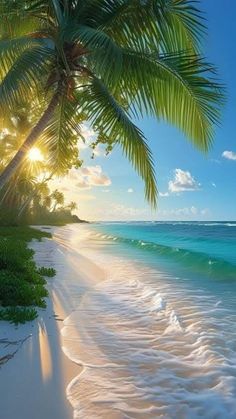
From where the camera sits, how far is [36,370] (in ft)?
13.4

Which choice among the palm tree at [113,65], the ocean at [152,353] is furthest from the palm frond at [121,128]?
the ocean at [152,353]

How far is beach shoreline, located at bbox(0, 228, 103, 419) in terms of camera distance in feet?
10.8

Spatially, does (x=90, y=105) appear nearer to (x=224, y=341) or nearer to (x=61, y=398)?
(x=224, y=341)

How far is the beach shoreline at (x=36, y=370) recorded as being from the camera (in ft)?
10.8

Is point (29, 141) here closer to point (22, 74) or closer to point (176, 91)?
point (22, 74)

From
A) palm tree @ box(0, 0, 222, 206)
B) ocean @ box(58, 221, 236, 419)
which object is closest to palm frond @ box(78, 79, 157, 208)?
palm tree @ box(0, 0, 222, 206)

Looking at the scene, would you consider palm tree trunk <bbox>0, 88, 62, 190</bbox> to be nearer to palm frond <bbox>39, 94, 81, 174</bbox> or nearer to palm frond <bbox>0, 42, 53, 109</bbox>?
palm frond <bbox>0, 42, 53, 109</bbox>

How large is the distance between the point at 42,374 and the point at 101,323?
8.28 feet

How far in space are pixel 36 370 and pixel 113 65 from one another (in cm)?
438

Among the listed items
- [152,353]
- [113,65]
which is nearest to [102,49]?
[113,65]

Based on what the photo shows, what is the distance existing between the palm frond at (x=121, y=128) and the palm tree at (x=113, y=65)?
0.02 meters

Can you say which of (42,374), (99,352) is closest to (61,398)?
(42,374)

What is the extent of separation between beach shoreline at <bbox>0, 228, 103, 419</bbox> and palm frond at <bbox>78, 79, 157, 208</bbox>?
3.10 metres

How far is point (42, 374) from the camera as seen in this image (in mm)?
4012
